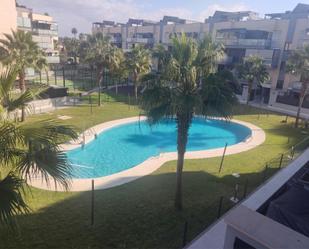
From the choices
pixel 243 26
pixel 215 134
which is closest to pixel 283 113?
pixel 215 134

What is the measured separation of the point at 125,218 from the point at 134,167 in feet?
19.8

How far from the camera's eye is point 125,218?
425 inches

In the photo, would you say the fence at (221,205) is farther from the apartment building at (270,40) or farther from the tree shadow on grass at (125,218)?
the apartment building at (270,40)

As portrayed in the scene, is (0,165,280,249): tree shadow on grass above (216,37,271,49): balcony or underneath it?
underneath

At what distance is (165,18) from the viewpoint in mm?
61250

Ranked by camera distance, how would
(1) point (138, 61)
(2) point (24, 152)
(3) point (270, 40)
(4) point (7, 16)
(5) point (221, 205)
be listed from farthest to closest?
(3) point (270, 40) < (1) point (138, 61) < (4) point (7, 16) < (5) point (221, 205) < (2) point (24, 152)

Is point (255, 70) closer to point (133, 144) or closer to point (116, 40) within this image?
point (133, 144)

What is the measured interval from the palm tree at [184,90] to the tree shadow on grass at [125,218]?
14.0 ft

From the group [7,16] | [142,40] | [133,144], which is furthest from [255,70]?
[142,40]

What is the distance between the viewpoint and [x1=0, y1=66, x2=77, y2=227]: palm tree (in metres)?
4.96

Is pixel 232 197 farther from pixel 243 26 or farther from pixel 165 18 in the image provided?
pixel 165 18

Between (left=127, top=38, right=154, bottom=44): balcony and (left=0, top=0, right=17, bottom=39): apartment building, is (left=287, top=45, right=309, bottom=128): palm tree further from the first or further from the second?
(left=127, top=38, right=154, bottom=44): balcony

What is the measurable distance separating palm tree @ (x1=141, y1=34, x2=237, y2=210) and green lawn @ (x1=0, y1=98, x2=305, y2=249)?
3.49 metres

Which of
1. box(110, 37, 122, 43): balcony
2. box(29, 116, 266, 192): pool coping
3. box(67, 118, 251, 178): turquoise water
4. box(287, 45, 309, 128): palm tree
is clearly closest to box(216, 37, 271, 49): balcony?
box(287, 45, 309, 128): palm tree
